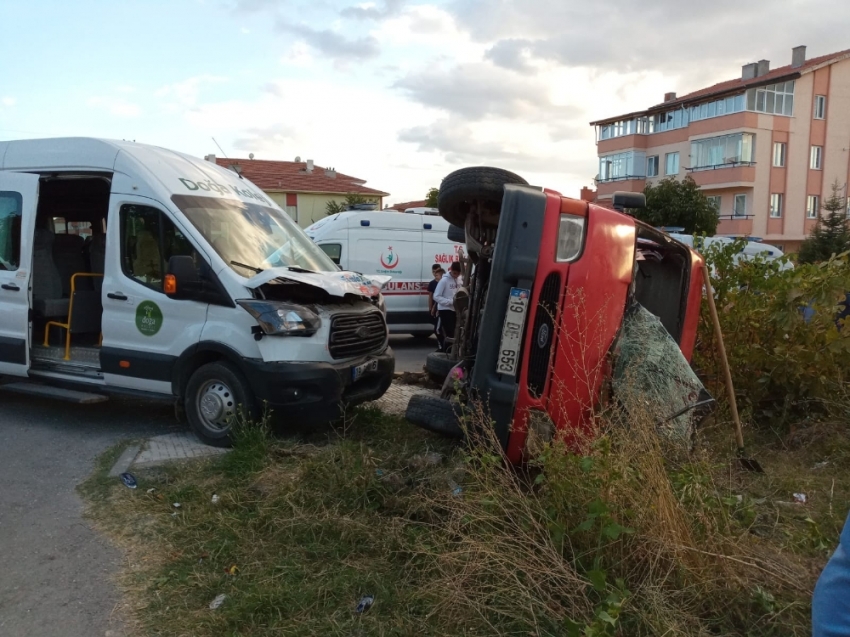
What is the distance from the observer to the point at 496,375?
4.35 m

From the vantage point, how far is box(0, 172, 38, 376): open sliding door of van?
7109 millimetres

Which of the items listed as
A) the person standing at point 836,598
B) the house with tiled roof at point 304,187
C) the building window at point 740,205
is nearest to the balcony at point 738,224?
the building window at point 740,205

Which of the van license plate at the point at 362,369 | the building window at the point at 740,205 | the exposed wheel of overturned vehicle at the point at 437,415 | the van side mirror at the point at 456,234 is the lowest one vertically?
the exposed wheel of overturned vehicle at the point at 437,415

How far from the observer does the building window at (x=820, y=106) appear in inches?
1758

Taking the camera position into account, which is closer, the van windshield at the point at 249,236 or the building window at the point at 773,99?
the van windshield at the point at 249,236

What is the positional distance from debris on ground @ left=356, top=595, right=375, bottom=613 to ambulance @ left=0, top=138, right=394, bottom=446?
2512 mm

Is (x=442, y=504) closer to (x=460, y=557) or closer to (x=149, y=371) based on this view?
(x=460, y=557)

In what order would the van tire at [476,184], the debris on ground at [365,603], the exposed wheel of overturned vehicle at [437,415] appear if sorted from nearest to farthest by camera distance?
the debris on ground at [365,603]
the exposed wheel of overturned vehicle at [437,415]
the van tire at [476,184]

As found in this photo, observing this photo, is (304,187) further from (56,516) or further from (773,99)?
(56,516)

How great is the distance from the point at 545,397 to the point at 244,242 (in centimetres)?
342

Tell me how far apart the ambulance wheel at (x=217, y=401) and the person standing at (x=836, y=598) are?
16.1 feet

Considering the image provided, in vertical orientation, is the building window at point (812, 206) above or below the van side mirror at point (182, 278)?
above

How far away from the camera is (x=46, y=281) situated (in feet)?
25.5

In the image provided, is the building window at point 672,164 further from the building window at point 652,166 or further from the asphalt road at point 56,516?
the asphalt road at point 56,516
